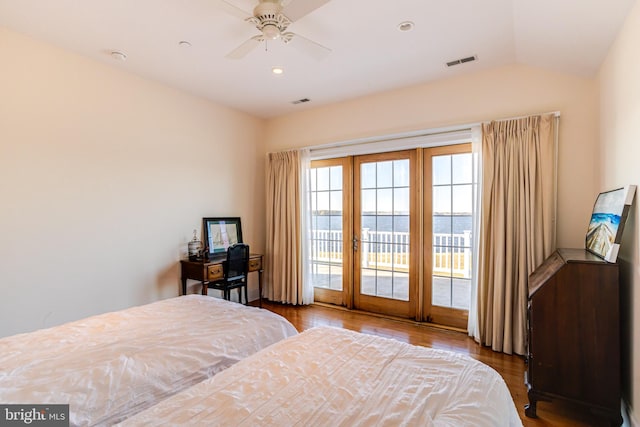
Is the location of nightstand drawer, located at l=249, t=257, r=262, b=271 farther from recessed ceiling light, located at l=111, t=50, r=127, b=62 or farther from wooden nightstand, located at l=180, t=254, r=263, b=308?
recessed ceiling light, located at l=111, t=50, r=127, b=62

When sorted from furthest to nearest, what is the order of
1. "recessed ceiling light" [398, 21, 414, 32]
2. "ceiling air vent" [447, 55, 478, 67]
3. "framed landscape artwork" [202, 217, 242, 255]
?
"framed landscape artwork" [202, 217, 242, 255] < "ceiling air vent" [447, 55, 478, 67] < "recessed ceiling light" [398, 21, 414, 32]

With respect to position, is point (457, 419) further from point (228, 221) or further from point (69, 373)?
point (228, 221)

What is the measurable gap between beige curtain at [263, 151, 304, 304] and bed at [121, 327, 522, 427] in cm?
300

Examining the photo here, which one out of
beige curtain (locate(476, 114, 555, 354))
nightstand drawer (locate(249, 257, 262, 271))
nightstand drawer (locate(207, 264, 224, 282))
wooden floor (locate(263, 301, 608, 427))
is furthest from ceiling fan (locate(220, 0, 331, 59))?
wooden floor (locate(263, 301, 608, 427))

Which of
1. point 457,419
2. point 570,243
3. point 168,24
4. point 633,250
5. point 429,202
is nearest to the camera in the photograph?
point 457,419

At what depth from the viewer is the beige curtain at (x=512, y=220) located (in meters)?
2.89

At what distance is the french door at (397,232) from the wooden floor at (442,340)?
0.23m

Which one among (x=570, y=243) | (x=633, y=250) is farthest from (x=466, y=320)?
(x=633, y=250)

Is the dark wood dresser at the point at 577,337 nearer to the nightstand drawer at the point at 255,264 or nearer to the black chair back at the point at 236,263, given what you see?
the black chair back at the point at 236,263

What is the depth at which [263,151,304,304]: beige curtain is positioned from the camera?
4.56 m

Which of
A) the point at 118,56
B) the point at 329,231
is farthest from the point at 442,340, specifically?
the point at 118,56

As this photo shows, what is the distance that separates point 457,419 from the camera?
104 cm

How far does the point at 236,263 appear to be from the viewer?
3.91 metres

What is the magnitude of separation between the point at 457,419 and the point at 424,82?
3.45 m
